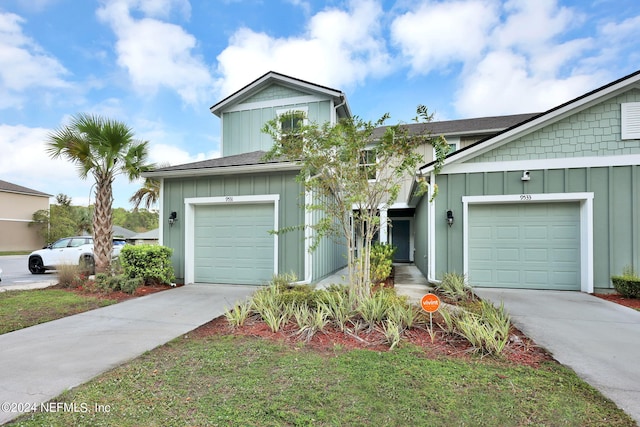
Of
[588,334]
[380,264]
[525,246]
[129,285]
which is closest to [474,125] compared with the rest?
[525,246]

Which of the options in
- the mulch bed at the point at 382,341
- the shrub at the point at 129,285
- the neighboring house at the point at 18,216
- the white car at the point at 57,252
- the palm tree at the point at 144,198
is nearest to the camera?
the mulch bed at the point at 382,341

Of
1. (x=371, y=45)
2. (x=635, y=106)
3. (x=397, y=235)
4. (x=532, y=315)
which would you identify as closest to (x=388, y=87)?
(x=371, y=45)

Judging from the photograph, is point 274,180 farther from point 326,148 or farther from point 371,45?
point 371,45

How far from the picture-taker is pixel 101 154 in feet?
25.2

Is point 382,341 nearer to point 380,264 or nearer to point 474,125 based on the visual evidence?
point 380,264

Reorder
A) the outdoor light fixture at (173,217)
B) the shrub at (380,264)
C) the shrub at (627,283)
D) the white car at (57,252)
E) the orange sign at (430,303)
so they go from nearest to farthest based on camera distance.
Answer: the orange sign at (430,303), the shrub at (627,283), the shrub at (380,264), the outdoor light fixture at (173,217), the white car at (57,252)

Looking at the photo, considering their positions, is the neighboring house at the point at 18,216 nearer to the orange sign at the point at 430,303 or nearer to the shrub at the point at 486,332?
the orange sign at the point at 430,303

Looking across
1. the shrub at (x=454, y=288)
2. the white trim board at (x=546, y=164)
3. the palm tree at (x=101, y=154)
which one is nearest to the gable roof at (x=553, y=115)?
the white trim board at (x=546, y=164)

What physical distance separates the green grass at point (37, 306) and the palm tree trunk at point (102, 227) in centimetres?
103

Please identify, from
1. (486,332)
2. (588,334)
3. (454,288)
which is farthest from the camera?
(454,288)

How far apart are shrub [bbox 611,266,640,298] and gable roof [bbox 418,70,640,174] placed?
12.2 feet

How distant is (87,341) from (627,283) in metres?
9.87

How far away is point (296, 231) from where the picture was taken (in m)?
7.56

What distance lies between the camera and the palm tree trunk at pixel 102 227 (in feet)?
25.7
